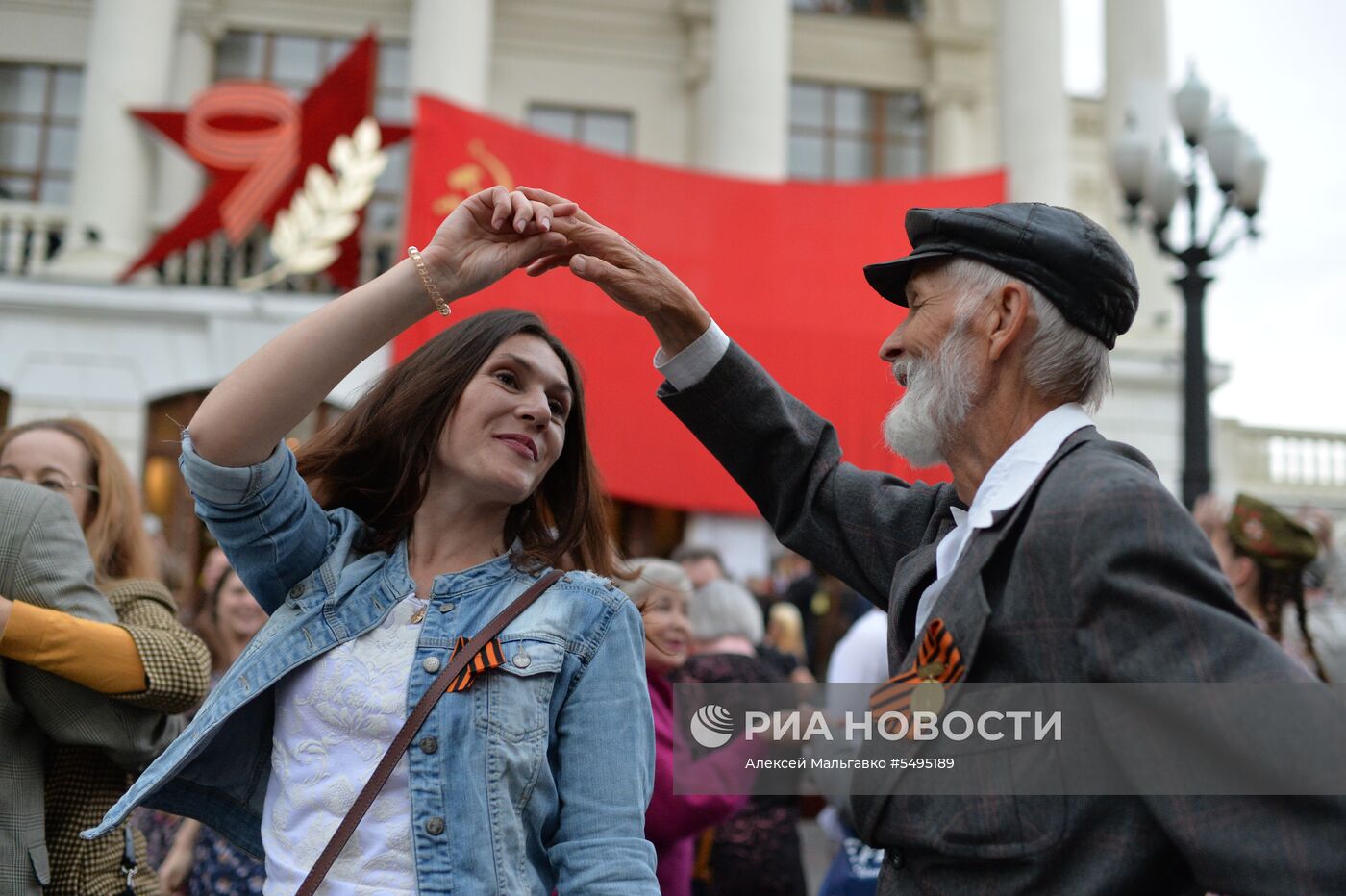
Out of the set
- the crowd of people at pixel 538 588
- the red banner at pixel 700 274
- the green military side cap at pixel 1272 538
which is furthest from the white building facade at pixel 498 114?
the crowd of people at pixel 538 588

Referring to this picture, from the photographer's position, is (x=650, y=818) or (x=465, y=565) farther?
(x=650, y=818)

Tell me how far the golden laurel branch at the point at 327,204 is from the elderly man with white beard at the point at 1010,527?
11.2 metres

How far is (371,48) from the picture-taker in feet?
41.5

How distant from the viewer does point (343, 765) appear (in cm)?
188

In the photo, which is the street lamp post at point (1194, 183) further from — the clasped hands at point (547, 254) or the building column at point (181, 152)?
the building column at point (181, 152)

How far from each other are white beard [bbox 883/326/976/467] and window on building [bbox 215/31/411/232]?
51.3 feet

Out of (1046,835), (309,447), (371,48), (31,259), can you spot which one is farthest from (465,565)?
(31,259)

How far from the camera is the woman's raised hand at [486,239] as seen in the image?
196 cm

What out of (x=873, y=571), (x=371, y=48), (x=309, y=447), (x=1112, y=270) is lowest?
(x=873, y=571)

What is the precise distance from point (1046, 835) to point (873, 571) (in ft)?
2.32

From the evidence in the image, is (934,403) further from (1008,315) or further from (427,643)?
(427,643)

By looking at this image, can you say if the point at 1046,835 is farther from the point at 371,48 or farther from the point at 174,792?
the point at 371,48

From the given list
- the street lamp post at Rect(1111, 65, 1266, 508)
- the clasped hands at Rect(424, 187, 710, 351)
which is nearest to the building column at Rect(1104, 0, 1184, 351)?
the street lamp post at Rect(1111, 65, 1266, 508)

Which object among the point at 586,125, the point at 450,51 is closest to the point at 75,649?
the point at 450,51
